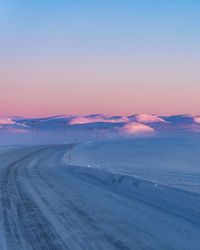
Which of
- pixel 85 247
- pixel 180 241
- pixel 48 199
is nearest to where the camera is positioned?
pixel 85 247

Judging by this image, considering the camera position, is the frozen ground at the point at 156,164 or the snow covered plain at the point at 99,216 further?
the frozen ground at the point at 156,164

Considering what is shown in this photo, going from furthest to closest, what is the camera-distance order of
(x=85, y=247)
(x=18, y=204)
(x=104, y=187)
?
(x=104, y=187) < (x=18, y=204) < (x=85, y=247)

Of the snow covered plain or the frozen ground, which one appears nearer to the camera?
the snow covered plain

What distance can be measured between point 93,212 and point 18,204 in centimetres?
252

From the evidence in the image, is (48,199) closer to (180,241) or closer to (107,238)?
(107,238)

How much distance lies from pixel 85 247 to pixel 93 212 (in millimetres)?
2367

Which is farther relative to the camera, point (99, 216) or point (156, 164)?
point (156, 164)

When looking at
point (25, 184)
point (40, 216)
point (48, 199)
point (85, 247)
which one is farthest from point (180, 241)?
point (25, 184)

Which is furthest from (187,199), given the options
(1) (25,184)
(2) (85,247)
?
(1) (25,184)

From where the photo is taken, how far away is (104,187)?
464 inches

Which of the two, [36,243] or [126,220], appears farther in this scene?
[126,220]

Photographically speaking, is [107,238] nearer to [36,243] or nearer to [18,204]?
[36,243]

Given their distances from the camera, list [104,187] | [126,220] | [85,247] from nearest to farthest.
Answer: [85,247], [126,220], [104,187]

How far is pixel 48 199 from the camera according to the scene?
923 cm
